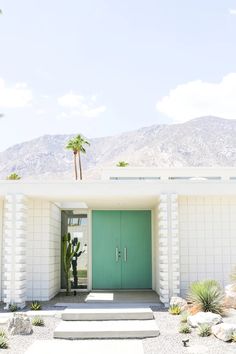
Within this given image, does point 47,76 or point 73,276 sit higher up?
point 47,76

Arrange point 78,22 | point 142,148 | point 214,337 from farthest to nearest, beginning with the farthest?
1. point 142,148
2. point 78,22
3. point 214,337

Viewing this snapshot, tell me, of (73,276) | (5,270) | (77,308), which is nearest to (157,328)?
(77,308)

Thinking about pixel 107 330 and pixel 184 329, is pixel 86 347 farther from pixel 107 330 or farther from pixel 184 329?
pixel 184 329

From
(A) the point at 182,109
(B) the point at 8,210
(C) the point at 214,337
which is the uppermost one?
(A) the point at 182,109

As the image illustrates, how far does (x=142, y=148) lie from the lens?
13088 centimetres

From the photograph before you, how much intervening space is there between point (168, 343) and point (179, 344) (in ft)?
0.69

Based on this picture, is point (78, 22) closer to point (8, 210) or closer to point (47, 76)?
point (8, 210)

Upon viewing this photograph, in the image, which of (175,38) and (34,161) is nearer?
(175,38)

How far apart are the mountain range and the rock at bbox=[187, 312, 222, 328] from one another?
10766 centimetres

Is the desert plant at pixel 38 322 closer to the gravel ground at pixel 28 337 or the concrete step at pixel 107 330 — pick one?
the gravel ground at pixel 28 337

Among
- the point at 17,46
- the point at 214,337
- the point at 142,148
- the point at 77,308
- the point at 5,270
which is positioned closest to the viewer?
the point at 214,337

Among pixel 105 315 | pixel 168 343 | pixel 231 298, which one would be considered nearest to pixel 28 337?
pixel 105 315

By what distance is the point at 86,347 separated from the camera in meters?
8.38

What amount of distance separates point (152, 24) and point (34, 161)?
103359 millimetres
